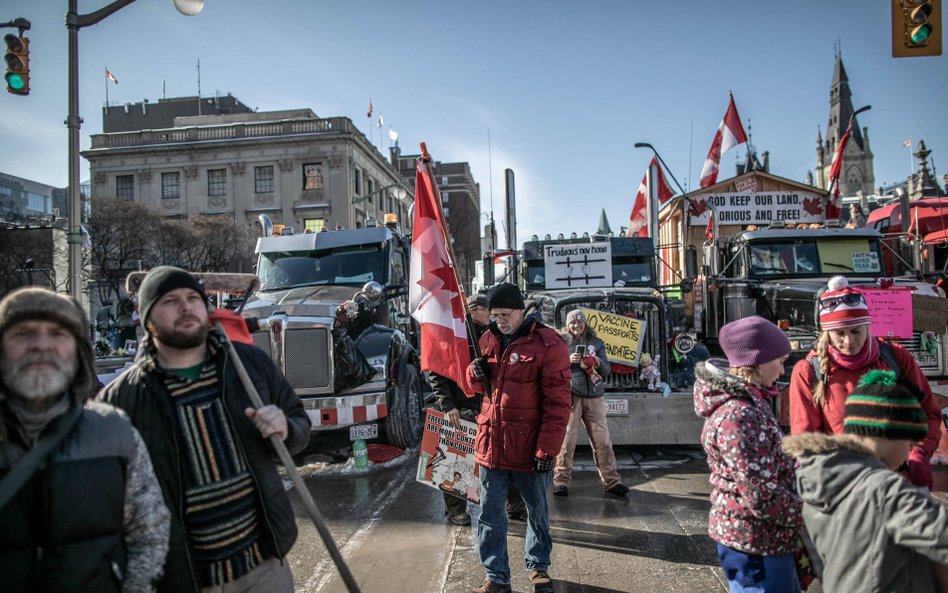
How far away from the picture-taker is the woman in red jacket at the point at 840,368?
3375 millimetres

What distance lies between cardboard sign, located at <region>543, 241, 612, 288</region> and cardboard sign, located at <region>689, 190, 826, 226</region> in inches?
90.4

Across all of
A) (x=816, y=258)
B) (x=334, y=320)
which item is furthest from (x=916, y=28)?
(x=334, y=320)

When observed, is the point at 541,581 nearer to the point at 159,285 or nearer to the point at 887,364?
the point at 887,364

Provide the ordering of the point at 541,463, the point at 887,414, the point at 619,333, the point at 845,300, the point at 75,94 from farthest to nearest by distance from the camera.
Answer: the point at 75,94 < the point at 619,333 < the point at 541,463 < the point at 845,300 < the point at 887,414

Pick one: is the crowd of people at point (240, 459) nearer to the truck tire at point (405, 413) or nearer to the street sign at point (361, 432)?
the street sign at point (361, 432)

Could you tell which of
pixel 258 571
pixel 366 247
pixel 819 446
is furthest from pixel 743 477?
pixel 366 247

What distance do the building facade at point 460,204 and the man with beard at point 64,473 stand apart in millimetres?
64935

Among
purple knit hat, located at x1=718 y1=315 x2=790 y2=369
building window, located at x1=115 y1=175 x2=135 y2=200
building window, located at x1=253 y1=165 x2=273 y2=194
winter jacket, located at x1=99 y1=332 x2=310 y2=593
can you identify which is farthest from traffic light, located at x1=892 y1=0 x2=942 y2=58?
building window, located at x1=115 y1=175 x2=135 y2=200

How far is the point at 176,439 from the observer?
2.44 m

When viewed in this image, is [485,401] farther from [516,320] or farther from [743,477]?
[743,477]

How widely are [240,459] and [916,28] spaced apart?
9.42 meters

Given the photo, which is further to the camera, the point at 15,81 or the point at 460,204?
the point at 460,204

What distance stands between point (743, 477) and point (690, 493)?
388cm

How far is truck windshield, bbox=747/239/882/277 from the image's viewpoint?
32.0 ft
